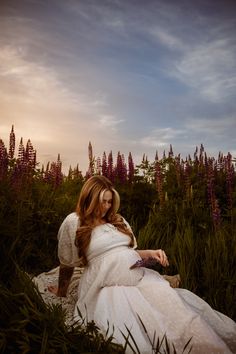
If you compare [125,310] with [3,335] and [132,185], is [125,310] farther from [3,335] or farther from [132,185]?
[132,185]

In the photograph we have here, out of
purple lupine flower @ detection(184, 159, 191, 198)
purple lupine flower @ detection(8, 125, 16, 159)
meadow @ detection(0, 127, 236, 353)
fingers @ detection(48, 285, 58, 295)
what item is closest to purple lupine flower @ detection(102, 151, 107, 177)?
meadow @ detection(0, 127, 236, 353)

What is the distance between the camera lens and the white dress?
11.4ft

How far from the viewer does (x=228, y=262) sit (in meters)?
5.39

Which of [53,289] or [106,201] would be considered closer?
[106,201]

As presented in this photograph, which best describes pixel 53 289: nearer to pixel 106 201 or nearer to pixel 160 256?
pixel 106 201

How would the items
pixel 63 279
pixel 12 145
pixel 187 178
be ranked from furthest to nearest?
1. pixel 187 178
2. pixel 12 145
3. pixel 63 279

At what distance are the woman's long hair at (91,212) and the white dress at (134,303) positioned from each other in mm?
67

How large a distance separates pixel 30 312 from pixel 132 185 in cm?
437

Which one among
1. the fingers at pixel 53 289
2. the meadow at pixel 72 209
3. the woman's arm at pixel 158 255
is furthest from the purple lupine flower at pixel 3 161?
the woman's arm at pixel 158 255

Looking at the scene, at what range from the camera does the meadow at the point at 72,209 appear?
337 cm

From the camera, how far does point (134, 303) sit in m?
3.69

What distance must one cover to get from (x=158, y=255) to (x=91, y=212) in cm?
73

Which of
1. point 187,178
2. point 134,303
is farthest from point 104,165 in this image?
point 134,303

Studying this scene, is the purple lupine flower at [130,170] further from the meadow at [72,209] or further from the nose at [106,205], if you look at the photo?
the nose at [106,205]
